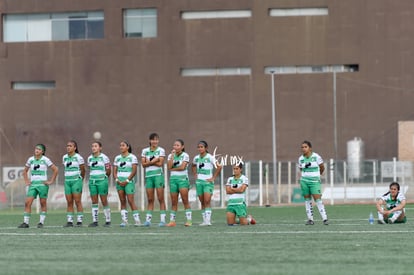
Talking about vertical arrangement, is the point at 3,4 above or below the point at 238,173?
above

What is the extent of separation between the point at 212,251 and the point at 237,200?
896cm

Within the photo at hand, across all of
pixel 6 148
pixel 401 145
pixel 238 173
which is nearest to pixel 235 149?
pixel 401 145

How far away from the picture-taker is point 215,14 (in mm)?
64500

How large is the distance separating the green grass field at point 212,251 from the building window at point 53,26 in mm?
44641

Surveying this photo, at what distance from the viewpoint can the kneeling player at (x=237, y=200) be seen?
977 inches

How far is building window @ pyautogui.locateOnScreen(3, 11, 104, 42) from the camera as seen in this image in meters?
66.1

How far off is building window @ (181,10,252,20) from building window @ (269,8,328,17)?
1517mm

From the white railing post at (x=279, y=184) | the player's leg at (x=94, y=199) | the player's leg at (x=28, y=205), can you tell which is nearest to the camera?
the player's leg at (x=28, y=205)

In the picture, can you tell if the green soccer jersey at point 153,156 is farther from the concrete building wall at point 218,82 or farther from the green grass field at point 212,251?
the concrete building wall at point 218,82

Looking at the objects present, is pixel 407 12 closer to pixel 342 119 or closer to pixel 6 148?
pixel 342 119

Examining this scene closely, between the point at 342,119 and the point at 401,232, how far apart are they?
43.5 m

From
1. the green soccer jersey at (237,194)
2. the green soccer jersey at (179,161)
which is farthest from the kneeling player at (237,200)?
the green soccer jersey at (179,161)

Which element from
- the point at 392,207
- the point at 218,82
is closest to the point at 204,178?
the point at 392,207

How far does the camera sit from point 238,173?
→ 2495 cm
